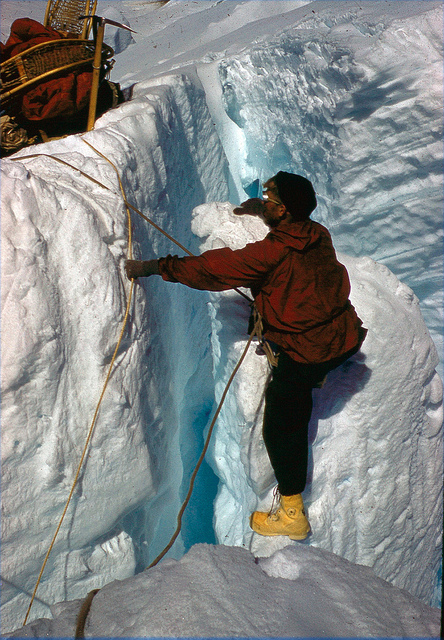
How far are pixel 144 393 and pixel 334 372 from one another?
729 mm

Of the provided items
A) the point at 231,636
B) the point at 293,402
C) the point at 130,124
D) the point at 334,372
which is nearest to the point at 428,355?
the point at 334,372

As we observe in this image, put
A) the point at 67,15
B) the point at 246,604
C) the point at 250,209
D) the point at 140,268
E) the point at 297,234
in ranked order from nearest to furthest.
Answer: the point at 246,604 < the point at 297,234 < the point at 140,268 < the point at 250,209 < the point at 67,15

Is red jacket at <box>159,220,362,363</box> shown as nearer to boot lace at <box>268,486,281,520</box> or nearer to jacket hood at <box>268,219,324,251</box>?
jacket hood at <box>268,219,324,251</box>

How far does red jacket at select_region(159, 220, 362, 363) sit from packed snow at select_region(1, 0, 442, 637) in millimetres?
262

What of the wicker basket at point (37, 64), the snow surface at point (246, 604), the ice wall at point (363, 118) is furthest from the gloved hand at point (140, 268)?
the ice wall at point (363, 118)

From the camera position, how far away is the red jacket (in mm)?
1140

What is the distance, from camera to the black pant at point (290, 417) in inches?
50.8

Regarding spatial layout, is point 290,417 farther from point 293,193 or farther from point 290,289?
point 293,193

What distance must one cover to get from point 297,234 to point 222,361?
0.79m

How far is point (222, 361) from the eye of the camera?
1765 mm

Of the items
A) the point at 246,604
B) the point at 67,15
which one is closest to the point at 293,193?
the point at 246,604

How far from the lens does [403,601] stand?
36.7 inches

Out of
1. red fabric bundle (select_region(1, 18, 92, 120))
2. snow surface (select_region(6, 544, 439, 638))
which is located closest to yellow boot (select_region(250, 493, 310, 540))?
snow surface (select_region(6, 544, 439, 638))

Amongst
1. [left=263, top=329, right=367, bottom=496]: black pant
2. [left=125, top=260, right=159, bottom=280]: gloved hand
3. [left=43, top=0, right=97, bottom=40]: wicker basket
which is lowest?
[left=263, top=329, right=367, bottom=496]: black pant
